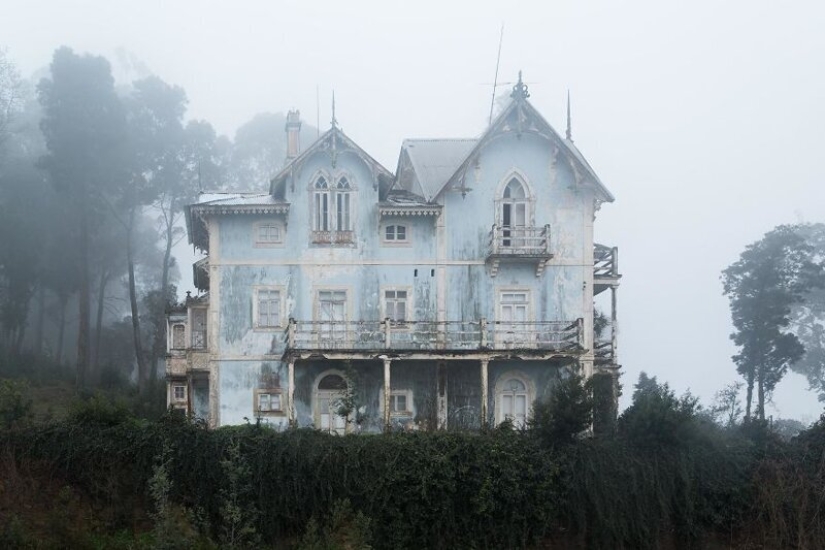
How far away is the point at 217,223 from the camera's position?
116 feet

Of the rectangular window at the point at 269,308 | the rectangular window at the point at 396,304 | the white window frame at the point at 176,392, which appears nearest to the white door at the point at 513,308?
the rectangular window at the point at 396,304

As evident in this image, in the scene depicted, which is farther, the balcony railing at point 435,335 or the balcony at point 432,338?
the balcony railing at point 435,335

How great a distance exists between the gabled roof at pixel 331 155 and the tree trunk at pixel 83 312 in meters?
17.0

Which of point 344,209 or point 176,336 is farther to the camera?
point 176,336

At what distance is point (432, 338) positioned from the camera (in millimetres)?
35312

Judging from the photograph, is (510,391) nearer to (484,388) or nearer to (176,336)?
(484,388)

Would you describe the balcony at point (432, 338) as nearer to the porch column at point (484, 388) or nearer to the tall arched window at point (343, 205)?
the porch column at point (484, 388)

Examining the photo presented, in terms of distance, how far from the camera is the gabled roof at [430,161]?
37.2 m

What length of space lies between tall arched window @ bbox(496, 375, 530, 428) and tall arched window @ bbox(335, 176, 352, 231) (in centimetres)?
768

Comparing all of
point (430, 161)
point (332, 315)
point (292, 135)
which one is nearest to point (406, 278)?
point (332, 315)

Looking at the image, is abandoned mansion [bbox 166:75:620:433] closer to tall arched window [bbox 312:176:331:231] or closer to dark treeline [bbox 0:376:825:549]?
tall arched window [bbox 312:176:331:231]

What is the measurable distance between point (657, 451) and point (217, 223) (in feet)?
54.7

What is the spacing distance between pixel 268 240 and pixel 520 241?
29.0 ft

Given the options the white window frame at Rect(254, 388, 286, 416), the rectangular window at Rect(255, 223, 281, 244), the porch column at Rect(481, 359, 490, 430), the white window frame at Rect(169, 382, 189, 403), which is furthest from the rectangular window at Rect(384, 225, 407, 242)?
the white window frame at Rect(169, 382, 189, 403)
